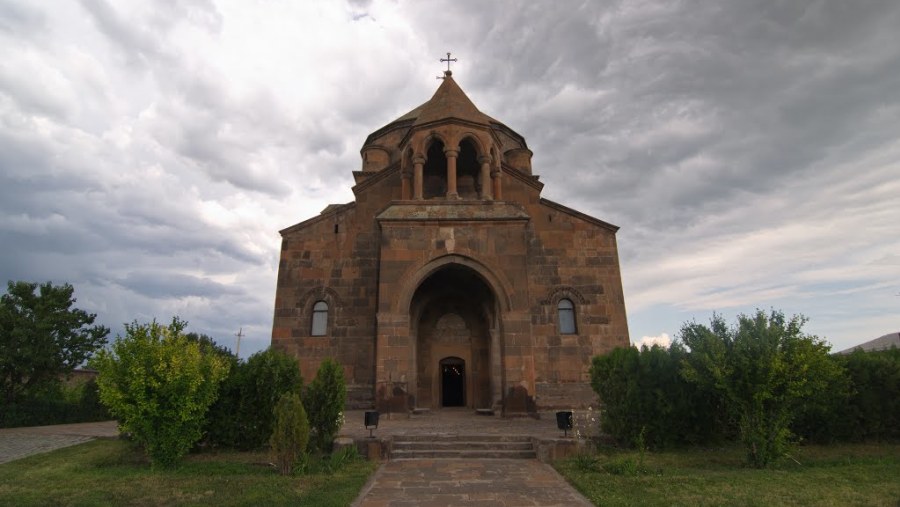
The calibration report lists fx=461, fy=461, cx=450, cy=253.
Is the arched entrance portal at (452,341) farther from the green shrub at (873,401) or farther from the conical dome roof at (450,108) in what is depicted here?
the green shrub at (873,401)

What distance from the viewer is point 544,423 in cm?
1071

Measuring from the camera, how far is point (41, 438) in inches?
440

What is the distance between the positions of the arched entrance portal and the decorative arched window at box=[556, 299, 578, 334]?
86.5 inches

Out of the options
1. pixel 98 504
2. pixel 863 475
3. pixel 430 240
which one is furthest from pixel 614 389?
pixel 98 504

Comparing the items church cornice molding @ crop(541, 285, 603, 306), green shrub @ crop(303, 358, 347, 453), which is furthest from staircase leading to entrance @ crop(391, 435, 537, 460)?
church cornice molding @ crop(541, 285, 603, 306)

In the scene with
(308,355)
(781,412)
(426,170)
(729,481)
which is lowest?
(729,481)

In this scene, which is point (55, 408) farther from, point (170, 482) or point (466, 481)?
point (466, 481)

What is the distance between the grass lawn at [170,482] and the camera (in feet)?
18.4

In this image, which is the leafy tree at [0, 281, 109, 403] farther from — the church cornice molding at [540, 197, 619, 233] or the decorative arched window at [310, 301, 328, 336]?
the church cornice molding at [540, 197, 619, 233]

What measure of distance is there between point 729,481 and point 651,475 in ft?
3.22

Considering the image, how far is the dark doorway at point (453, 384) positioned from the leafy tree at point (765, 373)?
8.29 meters

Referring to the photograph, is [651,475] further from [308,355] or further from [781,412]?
[308,355]

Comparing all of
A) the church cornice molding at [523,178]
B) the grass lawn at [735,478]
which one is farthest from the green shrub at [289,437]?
the church cornice molding at [523,178]

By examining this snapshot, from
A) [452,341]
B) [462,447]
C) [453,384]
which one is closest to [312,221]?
[452,341]
